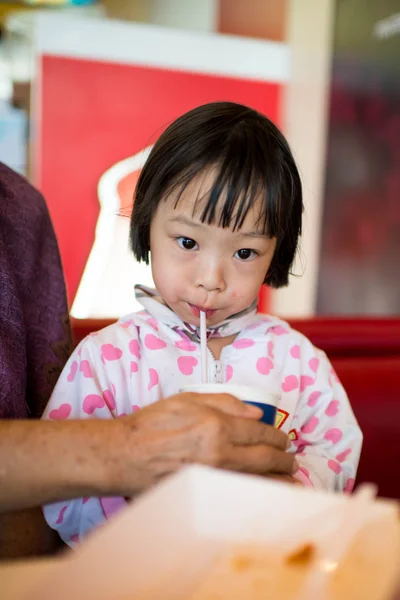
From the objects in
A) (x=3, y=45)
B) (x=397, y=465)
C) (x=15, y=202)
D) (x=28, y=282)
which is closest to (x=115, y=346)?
(x=28, y=282)

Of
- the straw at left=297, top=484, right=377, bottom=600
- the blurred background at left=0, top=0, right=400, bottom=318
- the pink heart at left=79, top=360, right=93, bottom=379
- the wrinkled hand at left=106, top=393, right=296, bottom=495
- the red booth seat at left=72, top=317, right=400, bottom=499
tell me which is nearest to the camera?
the straw at left=297, top=484, right=377, bottom=600

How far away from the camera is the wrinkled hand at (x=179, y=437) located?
2.41 feet

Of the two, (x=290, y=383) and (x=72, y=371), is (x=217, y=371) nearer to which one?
(x=290, y=383)

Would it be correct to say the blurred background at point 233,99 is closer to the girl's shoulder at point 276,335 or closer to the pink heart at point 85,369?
the girl's shoulder at point 276,335

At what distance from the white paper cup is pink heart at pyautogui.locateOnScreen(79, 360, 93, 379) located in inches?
10.9

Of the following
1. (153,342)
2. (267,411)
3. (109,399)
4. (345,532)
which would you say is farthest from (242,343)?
(345,532)

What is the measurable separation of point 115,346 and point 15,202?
0.31 m

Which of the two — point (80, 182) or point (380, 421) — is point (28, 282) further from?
point (80, 182)

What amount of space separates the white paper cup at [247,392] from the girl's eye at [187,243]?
0.31m

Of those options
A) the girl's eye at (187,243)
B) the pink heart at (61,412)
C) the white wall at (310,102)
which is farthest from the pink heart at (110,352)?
the white wall at (310,102)

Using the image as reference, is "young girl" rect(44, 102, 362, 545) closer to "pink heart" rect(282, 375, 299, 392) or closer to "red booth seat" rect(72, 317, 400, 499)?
"pink heart" rect(282, 375, 299, 392)

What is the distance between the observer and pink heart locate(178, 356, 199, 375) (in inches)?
44.5

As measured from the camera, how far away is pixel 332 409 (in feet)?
3.87

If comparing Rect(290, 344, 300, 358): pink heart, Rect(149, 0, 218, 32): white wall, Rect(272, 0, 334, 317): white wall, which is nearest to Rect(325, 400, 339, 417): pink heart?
Rect(290, 344, 300, 358): pink heart
